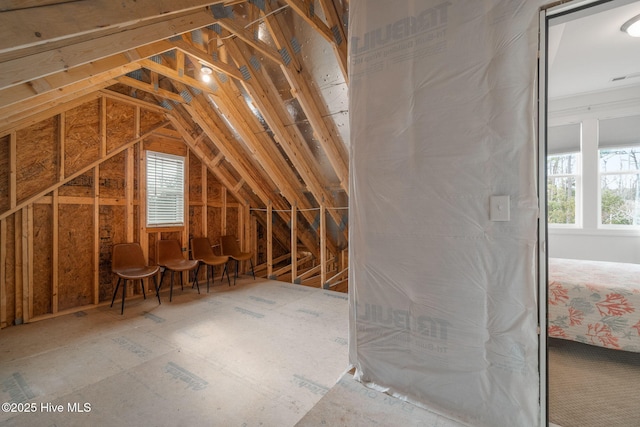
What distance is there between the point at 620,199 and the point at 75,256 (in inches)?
285

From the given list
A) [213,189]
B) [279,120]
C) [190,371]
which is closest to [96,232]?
[213,189]

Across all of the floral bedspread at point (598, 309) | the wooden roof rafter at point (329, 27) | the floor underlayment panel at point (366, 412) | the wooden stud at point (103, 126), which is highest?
the wooden roof rafter at point (329, 27)

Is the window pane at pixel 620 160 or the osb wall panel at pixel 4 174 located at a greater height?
the window pane at pixel 620 160

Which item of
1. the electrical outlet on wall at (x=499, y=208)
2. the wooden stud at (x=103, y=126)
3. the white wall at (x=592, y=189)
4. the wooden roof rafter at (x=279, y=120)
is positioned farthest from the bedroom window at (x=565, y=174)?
the wooden stud at (x=103, y=126)

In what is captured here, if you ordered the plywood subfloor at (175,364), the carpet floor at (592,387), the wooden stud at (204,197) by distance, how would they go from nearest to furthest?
the carpet floor at (592,387) < the plywood subfloor at (175,364) < the wooden stud at (204,197)

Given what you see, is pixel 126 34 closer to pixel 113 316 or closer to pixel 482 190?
pixel 482 190

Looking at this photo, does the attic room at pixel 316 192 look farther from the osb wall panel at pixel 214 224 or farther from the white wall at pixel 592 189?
the osb wall panel at pixel 214 224

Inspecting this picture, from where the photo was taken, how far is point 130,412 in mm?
1679

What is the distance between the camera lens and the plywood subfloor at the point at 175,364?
169cm

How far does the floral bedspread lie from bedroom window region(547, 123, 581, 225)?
2.17 metres

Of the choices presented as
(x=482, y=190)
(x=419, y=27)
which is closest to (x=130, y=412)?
(x=482, y=190)

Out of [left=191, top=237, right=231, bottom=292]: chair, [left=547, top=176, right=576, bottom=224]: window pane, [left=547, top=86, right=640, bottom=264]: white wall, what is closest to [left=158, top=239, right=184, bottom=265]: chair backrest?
[left=191, top=237, right=231, bottom=292]: chair

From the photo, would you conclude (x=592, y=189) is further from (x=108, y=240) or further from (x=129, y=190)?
(x=108, y=240)

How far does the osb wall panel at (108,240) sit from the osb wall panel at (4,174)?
2.75 ft
